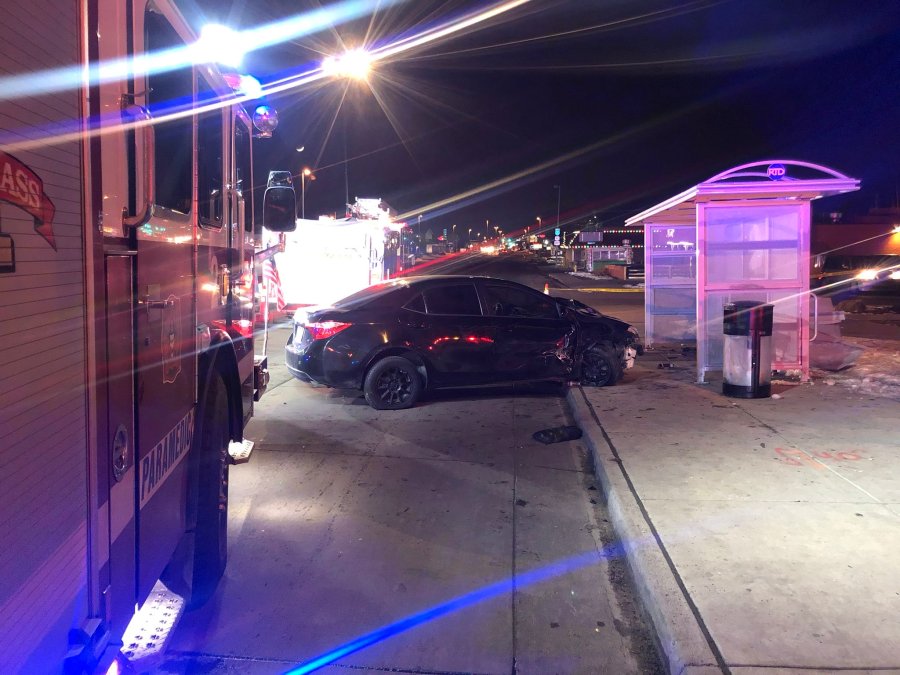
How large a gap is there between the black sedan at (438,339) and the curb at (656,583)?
280 centimetres

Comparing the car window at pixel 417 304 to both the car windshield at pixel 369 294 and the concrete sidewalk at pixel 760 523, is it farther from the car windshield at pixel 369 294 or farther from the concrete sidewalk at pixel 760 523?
the concrete sidewalk at pixel 760 523

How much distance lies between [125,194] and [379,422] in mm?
6089

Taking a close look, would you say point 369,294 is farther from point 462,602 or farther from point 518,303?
point 462,602

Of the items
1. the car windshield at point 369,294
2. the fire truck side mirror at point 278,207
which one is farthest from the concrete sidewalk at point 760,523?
the fire truck side mirror at point 278,207

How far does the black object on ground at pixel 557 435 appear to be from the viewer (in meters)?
7.52

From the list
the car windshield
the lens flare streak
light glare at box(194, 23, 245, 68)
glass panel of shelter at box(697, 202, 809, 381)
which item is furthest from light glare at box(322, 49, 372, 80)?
the lens flare streak

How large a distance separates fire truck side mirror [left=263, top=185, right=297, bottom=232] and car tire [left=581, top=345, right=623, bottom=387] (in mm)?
5104

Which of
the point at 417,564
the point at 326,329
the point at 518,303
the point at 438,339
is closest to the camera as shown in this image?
the point at 417,564

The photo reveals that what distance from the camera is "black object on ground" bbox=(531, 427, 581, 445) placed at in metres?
7.52

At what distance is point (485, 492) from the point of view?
19.7 ft

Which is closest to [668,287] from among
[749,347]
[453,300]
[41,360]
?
[749,347]

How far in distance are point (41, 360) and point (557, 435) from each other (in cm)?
629

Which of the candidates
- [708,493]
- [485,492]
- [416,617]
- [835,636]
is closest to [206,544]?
[416,617]

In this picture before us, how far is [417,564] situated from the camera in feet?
15.2
